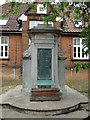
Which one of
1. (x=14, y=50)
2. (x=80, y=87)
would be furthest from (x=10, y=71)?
(x=80, y=87)

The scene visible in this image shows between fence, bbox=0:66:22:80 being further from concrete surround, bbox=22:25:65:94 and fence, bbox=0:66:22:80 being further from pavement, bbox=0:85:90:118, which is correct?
pavement, bbox=0:85:90:118

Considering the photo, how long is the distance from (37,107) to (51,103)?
0.64 m

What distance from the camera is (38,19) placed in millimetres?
16531

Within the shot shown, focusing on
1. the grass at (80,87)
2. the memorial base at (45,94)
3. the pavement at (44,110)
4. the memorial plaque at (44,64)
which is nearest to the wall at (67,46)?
the grass at (80,87)

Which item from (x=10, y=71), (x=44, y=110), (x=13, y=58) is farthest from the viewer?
(x=13, y=58)

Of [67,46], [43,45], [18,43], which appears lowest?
[67,46]

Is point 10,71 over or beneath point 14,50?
beneath

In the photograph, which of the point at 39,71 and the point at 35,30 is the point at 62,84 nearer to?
the point at 39,71

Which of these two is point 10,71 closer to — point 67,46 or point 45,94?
point 67,46

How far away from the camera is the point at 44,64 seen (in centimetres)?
645

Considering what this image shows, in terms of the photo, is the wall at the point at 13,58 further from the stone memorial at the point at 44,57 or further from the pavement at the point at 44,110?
the pavement at the point at 44,110

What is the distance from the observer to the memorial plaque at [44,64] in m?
6.42

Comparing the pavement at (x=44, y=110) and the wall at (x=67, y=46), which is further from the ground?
the wall at (x=67, y=46)

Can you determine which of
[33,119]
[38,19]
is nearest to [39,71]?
[33,119]
